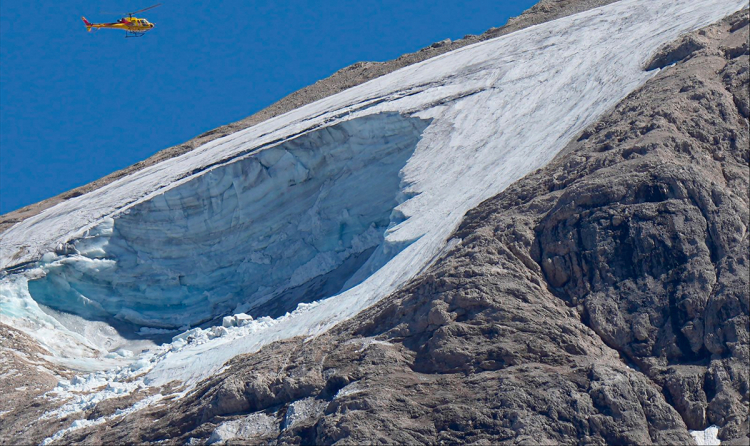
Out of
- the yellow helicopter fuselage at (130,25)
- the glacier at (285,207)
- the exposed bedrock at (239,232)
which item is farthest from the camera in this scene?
the yellow helicopter fuselage at (130,25)

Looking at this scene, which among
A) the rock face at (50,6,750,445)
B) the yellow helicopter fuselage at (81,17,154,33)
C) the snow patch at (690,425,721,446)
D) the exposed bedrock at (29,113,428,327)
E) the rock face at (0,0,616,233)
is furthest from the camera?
the yellow helicopter fuselage at (81,17,154,33)

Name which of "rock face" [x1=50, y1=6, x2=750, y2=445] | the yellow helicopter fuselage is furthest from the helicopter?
"rock face" [x1=50, y1=6, x2=750, y2=445]

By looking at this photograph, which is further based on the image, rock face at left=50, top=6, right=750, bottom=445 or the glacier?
the glacier

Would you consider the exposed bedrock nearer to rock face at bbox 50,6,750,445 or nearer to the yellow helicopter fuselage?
rock face at bbox 50,6,750,445

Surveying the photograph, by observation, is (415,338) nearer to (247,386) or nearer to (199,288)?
(247,386)

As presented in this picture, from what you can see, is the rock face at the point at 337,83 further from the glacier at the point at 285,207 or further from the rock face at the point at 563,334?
the rock face at the point at 563,334

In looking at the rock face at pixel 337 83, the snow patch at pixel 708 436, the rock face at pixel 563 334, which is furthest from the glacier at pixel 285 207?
the snow patch at pixel 708 436

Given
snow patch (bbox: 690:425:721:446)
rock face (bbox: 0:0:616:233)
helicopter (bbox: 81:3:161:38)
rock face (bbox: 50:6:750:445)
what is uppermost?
helicopter (bbox: 81:3:161:38)
